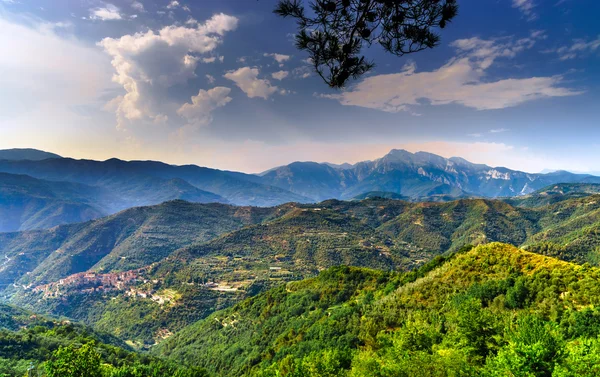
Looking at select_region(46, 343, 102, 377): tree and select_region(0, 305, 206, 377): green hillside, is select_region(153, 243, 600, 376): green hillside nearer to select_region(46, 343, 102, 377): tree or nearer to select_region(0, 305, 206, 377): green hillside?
select_region(46, 343, 102, 377): tree

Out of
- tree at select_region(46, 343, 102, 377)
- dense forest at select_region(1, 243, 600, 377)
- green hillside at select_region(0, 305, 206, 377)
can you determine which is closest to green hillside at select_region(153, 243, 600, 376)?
dense forest at select_region(1, 243, 600, 377)

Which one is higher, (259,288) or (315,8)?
(315,8)

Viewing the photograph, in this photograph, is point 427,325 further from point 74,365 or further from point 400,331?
point 74,365

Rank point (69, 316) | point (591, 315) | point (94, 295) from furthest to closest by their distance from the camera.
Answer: point (94, 295) < point (69, 316) < point (591, 315)

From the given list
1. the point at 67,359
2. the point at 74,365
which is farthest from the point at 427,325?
the point at 67,359

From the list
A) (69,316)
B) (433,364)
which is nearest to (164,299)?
(69,316)

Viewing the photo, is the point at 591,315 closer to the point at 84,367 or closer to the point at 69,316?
the point at 84,367

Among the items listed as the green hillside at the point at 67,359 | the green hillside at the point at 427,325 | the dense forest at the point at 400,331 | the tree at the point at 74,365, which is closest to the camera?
the green hillside at the point at 427,325

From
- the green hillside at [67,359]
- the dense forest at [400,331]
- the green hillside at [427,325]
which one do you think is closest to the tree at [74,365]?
the green hillside at [67,359]

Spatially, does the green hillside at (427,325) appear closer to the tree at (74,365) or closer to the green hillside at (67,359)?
the tree at (74,365)
